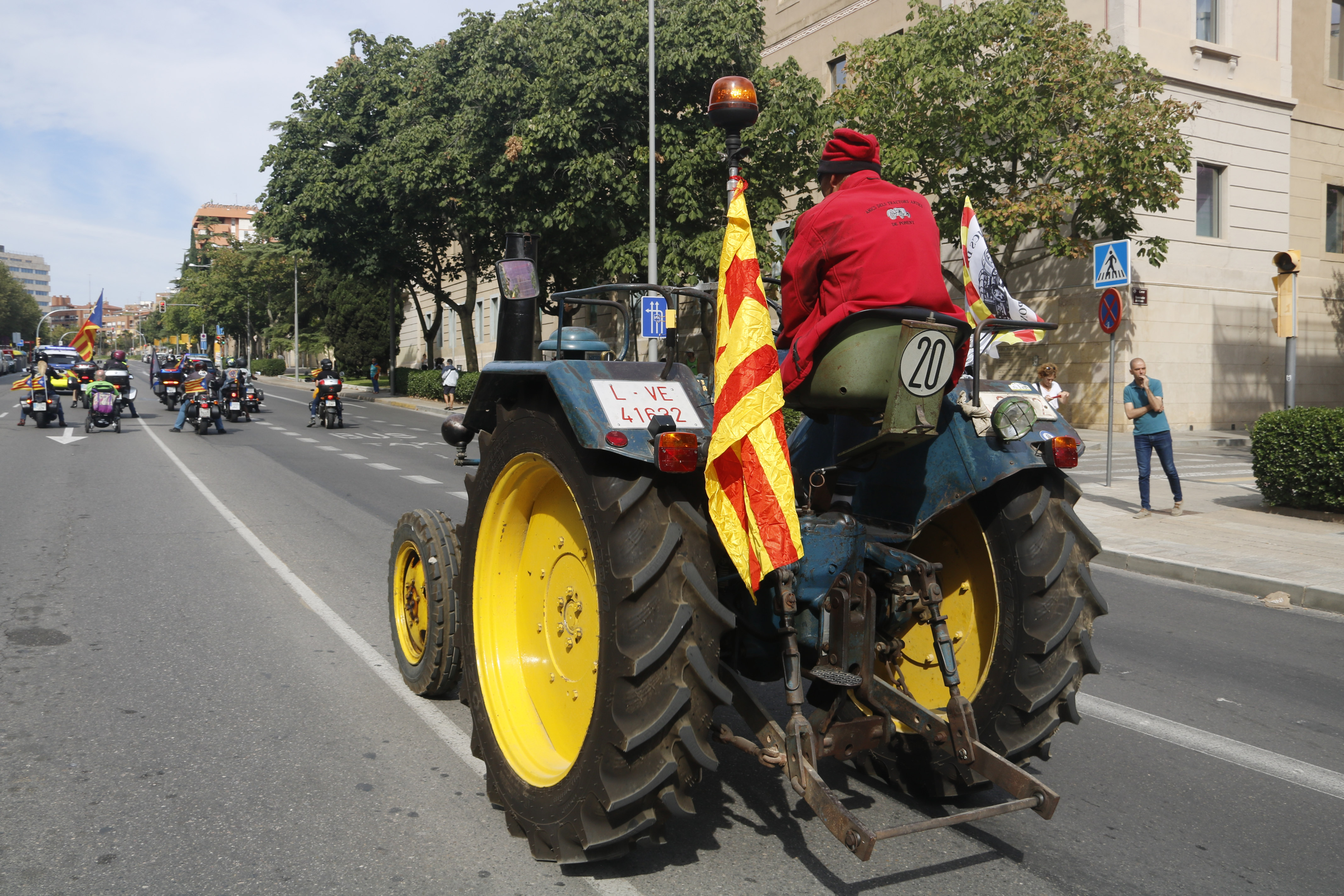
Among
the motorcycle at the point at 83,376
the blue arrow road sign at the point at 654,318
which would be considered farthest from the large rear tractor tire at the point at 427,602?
the motorcycle at the point at 83,376

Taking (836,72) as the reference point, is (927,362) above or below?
below

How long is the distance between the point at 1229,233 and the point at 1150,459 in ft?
50.5

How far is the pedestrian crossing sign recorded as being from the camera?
1312 centimetres

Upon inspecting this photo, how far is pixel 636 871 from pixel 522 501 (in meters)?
1.26

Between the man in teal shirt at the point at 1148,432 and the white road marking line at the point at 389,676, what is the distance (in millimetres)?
9078

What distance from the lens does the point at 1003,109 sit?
19.1 m

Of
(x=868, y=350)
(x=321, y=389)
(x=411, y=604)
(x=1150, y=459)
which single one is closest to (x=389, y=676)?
(x=411, y=604)

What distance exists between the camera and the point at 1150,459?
39.1 feet

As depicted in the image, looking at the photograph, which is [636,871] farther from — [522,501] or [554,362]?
[554,362]

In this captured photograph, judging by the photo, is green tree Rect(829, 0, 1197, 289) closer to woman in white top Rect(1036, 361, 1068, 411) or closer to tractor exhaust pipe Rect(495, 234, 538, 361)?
woman in white top Rect(1036, 361, 1068, 411)

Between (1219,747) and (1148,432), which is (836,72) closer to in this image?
(1148,432)

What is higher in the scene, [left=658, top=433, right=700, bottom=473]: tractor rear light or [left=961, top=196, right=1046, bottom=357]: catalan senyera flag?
[left=961, top=196, right=1046, bottom=357]: catalan senyera flag

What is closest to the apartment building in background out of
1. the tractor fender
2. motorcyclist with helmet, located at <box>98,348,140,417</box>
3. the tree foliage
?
the tree foliage

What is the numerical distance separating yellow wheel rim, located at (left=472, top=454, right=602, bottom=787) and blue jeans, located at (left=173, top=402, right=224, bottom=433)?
2166 cm
